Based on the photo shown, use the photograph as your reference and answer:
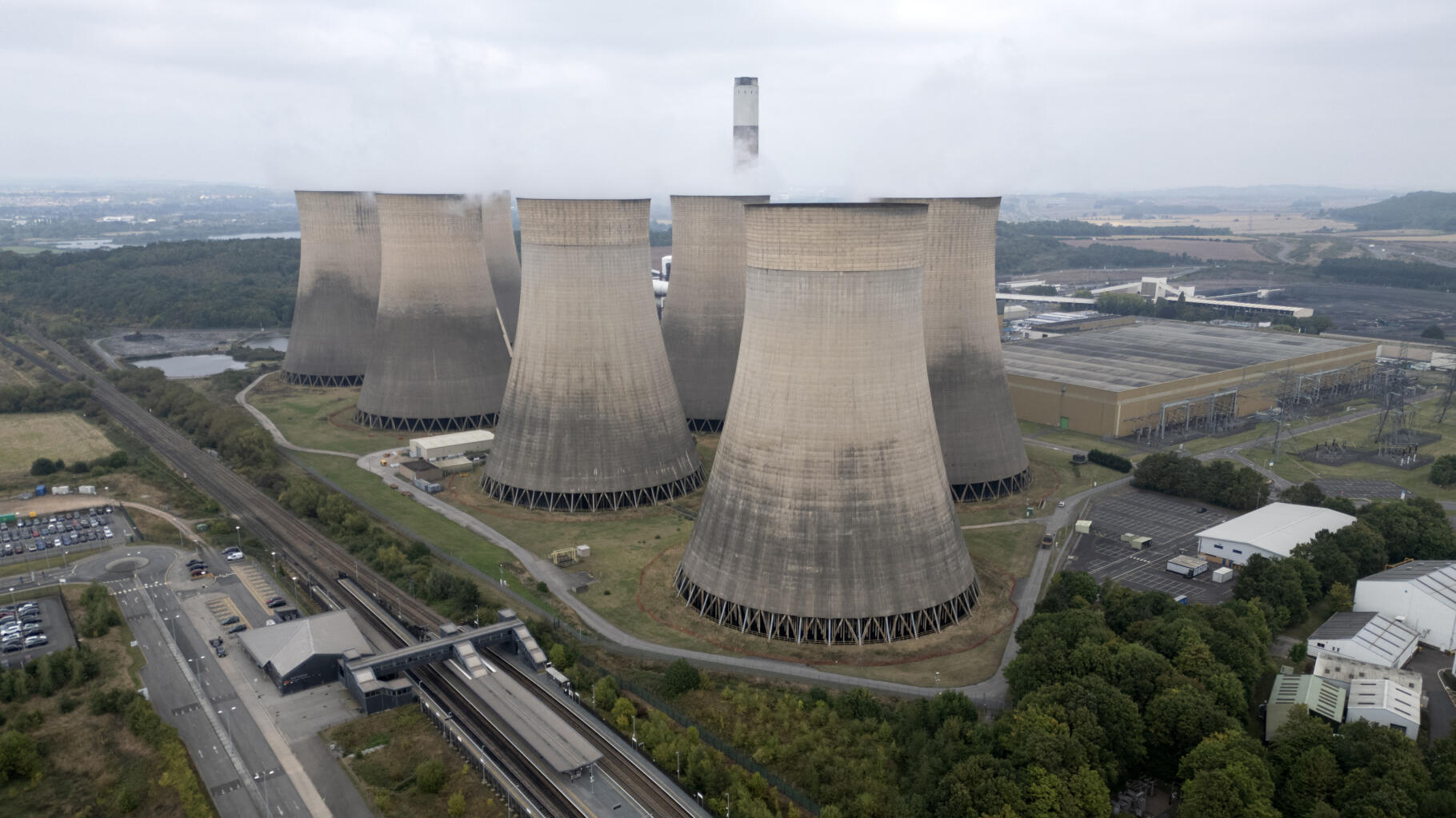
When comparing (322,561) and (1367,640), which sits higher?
(1367,640)

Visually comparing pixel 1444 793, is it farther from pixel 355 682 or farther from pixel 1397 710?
pixel 355 682

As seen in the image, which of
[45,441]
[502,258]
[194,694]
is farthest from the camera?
[502,258]

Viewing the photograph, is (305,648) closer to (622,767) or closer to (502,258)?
(622,767)

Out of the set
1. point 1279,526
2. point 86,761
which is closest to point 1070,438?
point 1279,526

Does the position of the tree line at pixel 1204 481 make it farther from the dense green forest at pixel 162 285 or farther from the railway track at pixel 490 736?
the dense green forest at pixel 162 285

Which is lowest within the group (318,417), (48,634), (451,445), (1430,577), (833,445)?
(48,634)

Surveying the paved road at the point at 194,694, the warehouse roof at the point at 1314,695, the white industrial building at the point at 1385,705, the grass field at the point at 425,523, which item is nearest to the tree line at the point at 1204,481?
the white industrial building at the point at 1385,705
